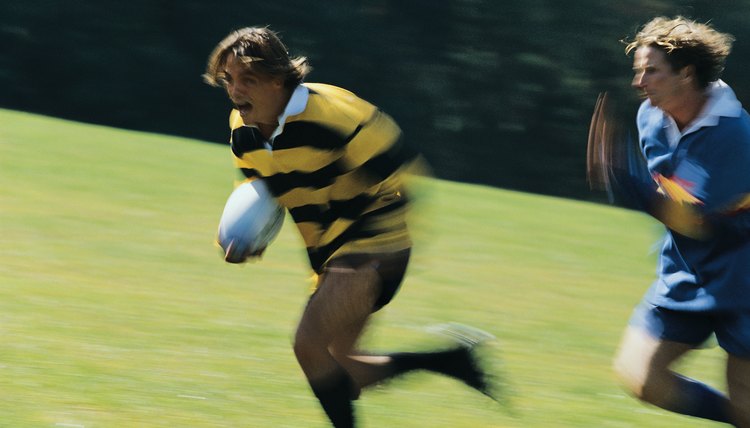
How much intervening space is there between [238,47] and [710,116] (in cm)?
170

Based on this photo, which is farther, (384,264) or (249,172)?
(249,172)

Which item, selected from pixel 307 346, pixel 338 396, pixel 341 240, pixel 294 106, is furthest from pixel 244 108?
pixel 338 396

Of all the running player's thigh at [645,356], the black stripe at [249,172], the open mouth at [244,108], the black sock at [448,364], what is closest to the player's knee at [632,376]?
the running player's thigh at [645,356]

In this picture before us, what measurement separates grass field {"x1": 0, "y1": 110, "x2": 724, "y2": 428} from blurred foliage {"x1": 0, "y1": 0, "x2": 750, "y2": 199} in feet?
26.6

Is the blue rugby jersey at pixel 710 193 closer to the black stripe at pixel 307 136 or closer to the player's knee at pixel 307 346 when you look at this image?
the black stripe at pixel 307 136

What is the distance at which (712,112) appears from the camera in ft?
15.3

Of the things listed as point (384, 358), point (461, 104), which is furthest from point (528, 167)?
point (384, 358)

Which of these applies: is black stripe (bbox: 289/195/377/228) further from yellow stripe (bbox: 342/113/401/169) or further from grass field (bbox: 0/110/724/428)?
grass field (bbox: 0/110/724/428)

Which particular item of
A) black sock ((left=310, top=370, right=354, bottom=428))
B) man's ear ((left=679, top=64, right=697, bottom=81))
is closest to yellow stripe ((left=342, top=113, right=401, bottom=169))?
black sock ((left=310, top=370, right=354, bottom=428))

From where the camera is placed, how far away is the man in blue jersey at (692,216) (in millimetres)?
4570

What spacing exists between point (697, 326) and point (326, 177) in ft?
4.85

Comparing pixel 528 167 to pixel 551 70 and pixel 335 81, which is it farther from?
pixel 335 81

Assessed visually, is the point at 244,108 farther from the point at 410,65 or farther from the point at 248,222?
the point at 410,65

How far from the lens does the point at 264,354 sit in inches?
267
